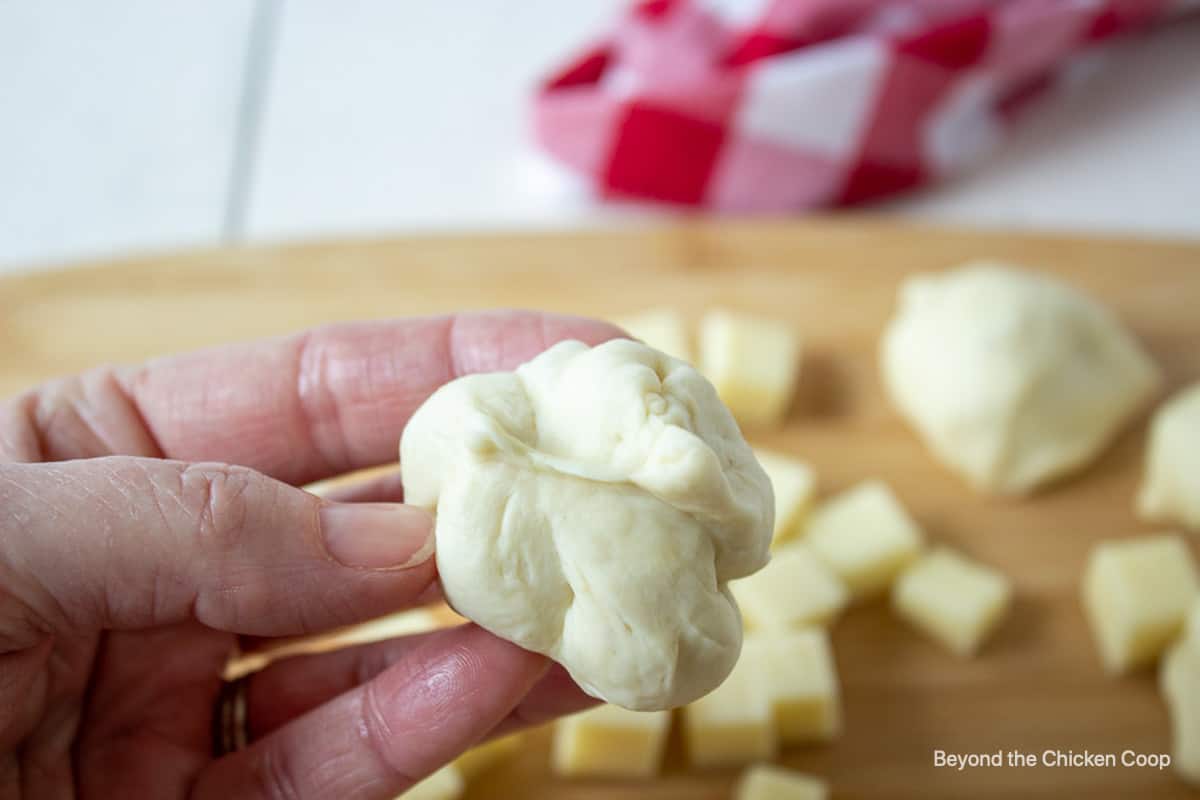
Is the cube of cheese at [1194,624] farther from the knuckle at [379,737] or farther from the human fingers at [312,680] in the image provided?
the knuckle at [379,737]

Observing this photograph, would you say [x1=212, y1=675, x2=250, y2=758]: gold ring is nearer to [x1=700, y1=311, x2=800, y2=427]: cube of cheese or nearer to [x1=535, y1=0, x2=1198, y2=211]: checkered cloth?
[x1=700, y1=311, x2=800, y2=427]: cube of cheese

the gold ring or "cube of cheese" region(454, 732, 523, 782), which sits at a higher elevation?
the gold ring

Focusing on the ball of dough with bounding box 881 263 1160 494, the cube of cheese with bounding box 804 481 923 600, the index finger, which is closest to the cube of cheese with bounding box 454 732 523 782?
the index finger

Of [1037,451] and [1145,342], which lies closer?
[1037,451]

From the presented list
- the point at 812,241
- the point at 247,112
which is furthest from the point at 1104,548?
the point at 247,112

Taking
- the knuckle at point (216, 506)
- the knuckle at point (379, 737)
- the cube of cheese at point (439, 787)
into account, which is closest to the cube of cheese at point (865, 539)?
the cube of cheese at point (439, 787)

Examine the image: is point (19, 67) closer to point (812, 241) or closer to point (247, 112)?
point (247, 112)

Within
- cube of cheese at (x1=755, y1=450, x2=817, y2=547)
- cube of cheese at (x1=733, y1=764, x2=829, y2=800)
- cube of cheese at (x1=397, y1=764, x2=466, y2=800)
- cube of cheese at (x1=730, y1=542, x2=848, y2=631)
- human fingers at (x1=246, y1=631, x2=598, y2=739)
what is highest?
cube of cheese at (x1=755, y1=450, x2=817, y2=547)
